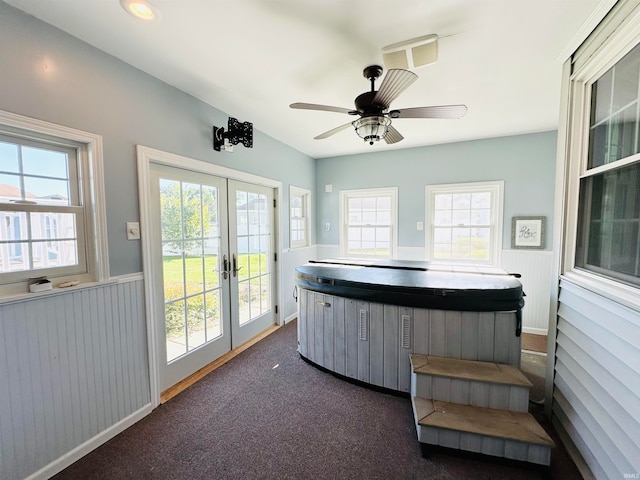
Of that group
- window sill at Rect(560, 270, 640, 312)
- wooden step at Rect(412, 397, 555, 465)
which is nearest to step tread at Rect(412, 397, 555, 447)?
wooden step at Rect(412, 397, 555, 465)

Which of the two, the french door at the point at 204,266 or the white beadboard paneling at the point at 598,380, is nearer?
the white beadboard paneling at the point at 598,380

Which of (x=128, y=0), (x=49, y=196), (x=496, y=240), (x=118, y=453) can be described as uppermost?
(x=128, y=0)

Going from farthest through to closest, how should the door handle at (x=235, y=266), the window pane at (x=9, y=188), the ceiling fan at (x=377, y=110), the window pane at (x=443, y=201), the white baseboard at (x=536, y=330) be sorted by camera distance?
the window pane at (x=443, y=201) < the white baseboard at (x=536, y=330) < the door handle at (x=235, y=266) < the ceiling fan at (x=377, y=110) < the window pane at (x=9, y=188)

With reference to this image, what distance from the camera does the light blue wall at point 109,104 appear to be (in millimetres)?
1412

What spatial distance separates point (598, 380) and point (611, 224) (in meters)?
0.85

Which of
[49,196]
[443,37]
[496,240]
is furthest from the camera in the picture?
[496,240]

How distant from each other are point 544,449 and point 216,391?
7.60 feet

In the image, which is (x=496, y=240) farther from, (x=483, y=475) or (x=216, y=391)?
(x=216, y=391)

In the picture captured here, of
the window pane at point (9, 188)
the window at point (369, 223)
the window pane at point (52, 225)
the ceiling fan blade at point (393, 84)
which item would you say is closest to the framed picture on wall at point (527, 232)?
the window at point (369, 223)

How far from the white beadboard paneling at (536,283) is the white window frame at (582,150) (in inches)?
81.3

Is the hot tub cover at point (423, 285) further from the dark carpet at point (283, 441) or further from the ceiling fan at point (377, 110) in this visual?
the ceiling fan at point (377, 110)

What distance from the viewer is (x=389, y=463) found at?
160cm

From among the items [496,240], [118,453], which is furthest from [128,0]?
[496,240]

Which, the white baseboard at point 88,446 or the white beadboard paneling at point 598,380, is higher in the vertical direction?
the white beadboard paneling at point 598,380
